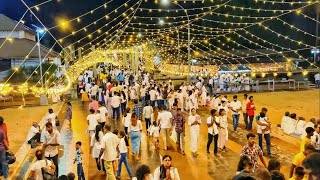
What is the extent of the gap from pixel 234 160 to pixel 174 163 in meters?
1.80

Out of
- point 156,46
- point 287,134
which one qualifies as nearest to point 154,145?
point 287,134

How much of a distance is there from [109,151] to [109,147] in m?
0.10

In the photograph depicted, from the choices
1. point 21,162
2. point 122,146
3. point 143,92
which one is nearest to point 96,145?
point 122,146

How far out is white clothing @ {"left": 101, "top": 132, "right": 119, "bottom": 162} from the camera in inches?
413

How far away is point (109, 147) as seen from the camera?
34.5ft

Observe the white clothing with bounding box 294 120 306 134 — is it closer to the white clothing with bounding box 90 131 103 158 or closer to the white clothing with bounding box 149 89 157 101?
the white clothing with bounding box 90 131 103 158

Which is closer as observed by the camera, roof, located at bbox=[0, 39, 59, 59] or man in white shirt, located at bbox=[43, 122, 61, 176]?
man in white shirt, located at bbox=[43, 122, 61, 176]

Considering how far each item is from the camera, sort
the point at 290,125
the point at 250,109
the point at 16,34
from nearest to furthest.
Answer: the point at 290,125 < the point at 250,109 < the point at 16,34

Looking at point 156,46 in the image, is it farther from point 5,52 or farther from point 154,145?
point 154,145

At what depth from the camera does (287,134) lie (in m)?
15.5

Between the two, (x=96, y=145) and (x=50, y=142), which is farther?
(x=96, y=145)

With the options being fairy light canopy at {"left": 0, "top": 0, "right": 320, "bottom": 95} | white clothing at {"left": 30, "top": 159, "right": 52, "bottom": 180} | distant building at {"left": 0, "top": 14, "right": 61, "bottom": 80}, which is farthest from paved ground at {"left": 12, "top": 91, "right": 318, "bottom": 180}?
fairy light canopy at {"left": 0, "top": 0, "right": 320, "bottom": 95}

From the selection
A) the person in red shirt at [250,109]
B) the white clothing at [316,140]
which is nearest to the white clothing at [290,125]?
the person in red shirt at [250,109]

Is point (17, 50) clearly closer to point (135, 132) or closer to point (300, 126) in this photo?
point (135, 132)
